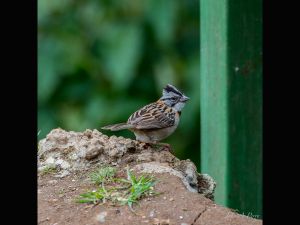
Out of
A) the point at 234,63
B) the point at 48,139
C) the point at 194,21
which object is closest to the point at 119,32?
the point at 194,21

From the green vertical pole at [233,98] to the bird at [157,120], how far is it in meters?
0.26

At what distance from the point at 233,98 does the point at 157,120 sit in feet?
2.03

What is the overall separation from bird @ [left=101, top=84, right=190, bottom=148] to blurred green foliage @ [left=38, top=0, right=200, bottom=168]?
1.19 metres

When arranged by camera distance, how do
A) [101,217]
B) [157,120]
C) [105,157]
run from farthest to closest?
[157,120] < [105,157] < [101,217]

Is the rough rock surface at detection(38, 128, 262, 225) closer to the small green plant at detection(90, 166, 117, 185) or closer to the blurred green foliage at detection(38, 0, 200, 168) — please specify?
the small green plant at detection(90, 166, 117, 185)

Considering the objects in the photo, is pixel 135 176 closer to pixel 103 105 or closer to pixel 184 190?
pixel 184 190

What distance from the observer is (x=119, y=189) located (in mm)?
3996

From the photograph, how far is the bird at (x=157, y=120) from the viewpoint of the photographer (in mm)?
5629

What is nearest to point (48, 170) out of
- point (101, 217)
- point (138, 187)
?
point (138, 187)

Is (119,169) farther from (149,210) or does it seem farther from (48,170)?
(149,210)

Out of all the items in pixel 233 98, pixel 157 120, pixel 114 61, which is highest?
pixel 114 61

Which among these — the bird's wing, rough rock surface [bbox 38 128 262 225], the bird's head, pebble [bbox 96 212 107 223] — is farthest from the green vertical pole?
pebble [bbox 96 212 107 223]

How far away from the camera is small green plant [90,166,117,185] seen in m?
4.13

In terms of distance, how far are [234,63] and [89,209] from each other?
2.45m
